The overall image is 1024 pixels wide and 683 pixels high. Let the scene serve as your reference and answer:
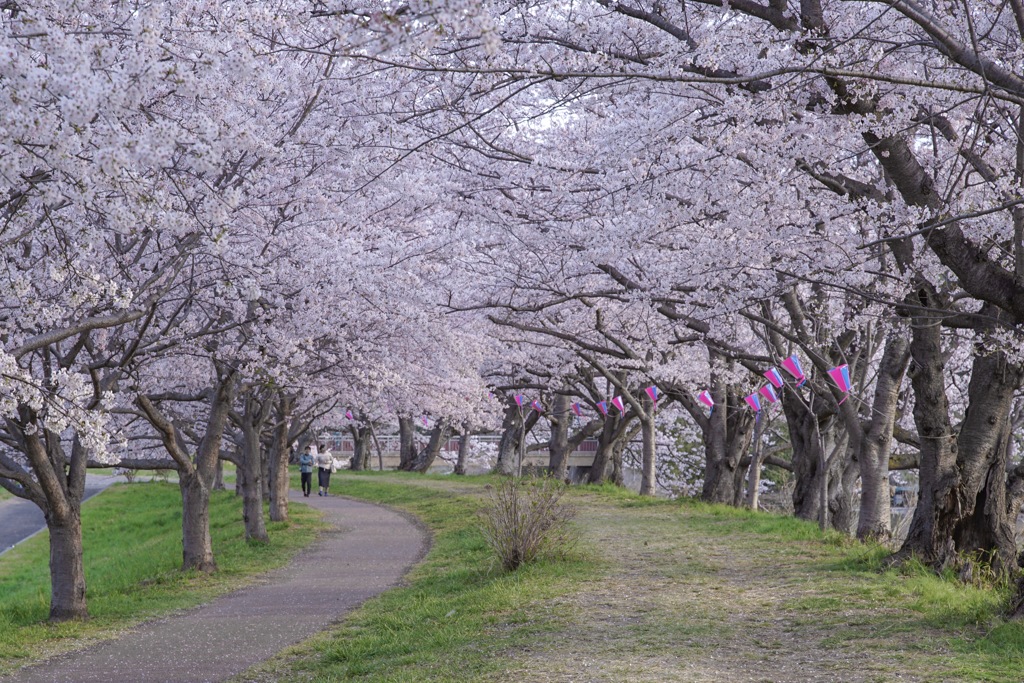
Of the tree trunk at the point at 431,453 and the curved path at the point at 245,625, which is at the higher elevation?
the tree trunk at the point at 431,453

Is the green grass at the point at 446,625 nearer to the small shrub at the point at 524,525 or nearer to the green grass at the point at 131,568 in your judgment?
the small shrub at the point at 524,525

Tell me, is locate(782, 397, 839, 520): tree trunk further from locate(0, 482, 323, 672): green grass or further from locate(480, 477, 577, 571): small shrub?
locate(0, 482, 323, 672): green grass

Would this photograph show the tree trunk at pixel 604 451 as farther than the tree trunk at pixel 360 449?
No

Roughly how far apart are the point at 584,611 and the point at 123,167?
601 cm

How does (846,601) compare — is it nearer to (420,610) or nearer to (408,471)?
(420,610)

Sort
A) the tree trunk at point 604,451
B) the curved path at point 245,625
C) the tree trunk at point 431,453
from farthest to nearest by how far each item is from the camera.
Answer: the tree trunk at point 431,453
the tree trunk at point 604,451
the curved path at point 245,625

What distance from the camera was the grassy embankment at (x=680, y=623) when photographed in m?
6.62

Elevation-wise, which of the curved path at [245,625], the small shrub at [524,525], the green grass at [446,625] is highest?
the small shrub at [524,525]

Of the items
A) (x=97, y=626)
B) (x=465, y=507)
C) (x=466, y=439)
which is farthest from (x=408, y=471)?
(x=97, y=626)

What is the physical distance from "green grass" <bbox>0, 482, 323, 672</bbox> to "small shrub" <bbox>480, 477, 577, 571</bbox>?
3.99 meters

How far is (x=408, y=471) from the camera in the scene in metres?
41.9

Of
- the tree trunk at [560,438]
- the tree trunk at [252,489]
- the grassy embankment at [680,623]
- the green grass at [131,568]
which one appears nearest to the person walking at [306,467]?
the green grass at [131,568]

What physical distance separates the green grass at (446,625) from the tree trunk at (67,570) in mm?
3201

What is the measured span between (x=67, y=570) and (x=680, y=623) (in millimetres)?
6901
